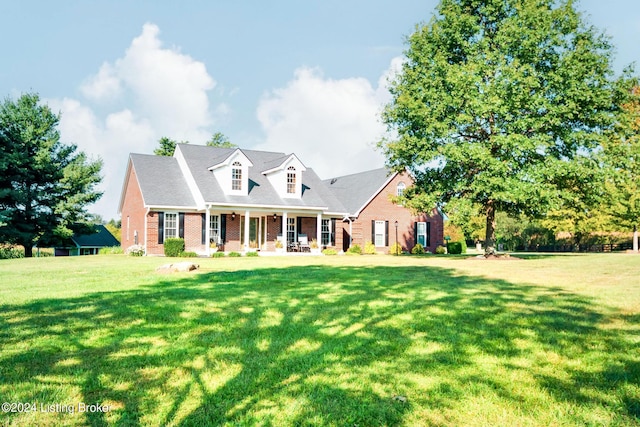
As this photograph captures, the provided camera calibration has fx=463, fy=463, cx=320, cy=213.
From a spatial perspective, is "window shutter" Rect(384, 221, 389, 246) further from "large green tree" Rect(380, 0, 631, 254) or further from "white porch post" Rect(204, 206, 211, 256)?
"white porch post" Rect(204, 206, 211, 256)

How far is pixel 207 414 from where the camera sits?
3.49m

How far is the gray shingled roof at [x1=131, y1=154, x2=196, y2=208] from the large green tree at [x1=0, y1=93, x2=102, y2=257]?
8.16 metres

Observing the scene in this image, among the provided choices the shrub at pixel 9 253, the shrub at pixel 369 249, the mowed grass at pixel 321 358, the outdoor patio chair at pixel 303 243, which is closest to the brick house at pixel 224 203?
the outdoor patio chair at pixel 303 243

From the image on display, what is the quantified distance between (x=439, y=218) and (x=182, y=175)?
771 inches

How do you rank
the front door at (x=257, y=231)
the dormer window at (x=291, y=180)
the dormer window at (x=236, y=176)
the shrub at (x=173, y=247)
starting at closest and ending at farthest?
the shrub at (x=173, y=247)
the dormer window at (x=236, y=176)
the front door at (x=257, y=231)
the dormer window at (x=291, y=180)

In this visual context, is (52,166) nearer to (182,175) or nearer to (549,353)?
(182,175)

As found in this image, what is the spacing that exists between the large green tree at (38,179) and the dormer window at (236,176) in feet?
45.9

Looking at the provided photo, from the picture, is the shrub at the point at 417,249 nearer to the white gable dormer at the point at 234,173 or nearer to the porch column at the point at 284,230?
the porch column at the point at 284,230

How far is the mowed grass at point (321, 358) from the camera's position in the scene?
3545 mm

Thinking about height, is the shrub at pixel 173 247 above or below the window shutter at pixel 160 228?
below

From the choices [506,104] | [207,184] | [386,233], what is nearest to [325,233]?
[386,233]

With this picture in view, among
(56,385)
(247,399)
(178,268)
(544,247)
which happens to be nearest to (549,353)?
(247,399)

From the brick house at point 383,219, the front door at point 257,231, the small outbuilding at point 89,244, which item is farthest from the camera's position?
the small outbuilding at point 89,244

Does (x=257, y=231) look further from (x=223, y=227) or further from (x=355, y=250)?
(x=355, y=250)
